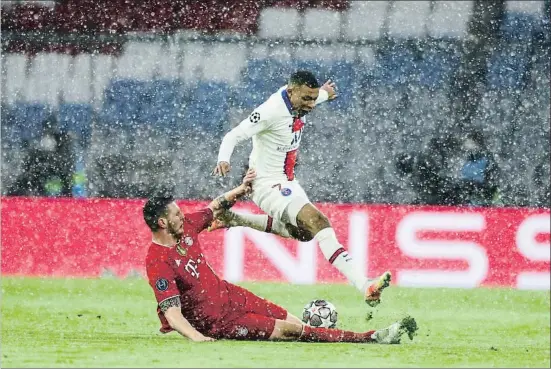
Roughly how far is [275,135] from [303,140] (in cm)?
586

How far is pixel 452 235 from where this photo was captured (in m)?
10.5

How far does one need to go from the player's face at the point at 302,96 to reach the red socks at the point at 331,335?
4.26ft

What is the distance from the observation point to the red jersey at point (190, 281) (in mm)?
5477

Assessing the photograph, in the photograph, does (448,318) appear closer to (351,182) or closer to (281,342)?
(281,342)

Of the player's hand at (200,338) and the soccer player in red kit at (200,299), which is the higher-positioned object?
the soccer player in red kit at (200,299)

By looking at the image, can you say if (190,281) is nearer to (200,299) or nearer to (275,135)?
(200,299)

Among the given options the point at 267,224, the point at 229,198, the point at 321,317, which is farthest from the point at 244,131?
the point at 321,317

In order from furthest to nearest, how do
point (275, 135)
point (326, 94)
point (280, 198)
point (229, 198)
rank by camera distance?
point (326, 94) → point (275, 135) → point (280, 198) → point (229, 198)

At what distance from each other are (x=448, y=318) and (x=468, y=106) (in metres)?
4.64

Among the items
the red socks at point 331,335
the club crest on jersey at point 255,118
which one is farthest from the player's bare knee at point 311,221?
the red socks at point 331,335

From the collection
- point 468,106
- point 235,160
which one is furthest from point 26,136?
point 468,106

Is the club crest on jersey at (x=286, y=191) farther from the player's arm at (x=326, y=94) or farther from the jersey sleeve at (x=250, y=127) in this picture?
the player's arm at (x=326, y=94)

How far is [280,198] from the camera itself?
6.37 metres

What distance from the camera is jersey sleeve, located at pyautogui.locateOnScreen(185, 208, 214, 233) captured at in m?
5.78
